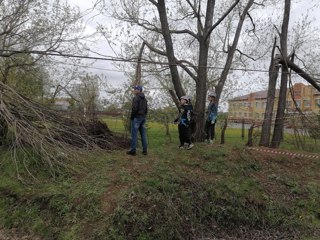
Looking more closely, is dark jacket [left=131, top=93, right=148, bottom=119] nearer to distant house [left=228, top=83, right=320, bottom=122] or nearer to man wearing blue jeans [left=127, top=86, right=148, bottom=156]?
man wearing blue jeans [left=127, top=86, right=148, bottom=156]

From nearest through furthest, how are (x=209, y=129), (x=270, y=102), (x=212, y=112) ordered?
(x=212, y=112) < (x=209, y=129) < (x=270, y=102)

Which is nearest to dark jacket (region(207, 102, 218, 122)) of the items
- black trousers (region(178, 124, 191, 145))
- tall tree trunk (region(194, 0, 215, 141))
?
tall tree trunk (region(194, 0, 215, 141))

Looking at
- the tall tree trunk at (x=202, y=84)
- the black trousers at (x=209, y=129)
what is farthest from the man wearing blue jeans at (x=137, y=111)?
the tall tree trunk at (x=202, y=84)

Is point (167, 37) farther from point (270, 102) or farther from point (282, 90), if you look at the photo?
point (282, 90)

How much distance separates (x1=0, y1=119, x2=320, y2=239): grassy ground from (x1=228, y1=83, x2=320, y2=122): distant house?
229 inches

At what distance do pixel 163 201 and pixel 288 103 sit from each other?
9.50 metres

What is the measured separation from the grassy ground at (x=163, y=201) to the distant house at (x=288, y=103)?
5.83 meters

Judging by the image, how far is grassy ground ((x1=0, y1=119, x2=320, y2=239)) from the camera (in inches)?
192

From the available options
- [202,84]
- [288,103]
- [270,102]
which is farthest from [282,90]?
[202,84]

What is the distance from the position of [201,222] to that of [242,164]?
2324 millimetres

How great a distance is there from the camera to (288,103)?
13.1 m

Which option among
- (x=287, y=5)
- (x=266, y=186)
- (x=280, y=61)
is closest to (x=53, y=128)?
(x=266, y=186)

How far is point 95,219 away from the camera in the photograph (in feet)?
15.8

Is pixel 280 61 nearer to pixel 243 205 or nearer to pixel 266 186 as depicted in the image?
pixel 266 186
